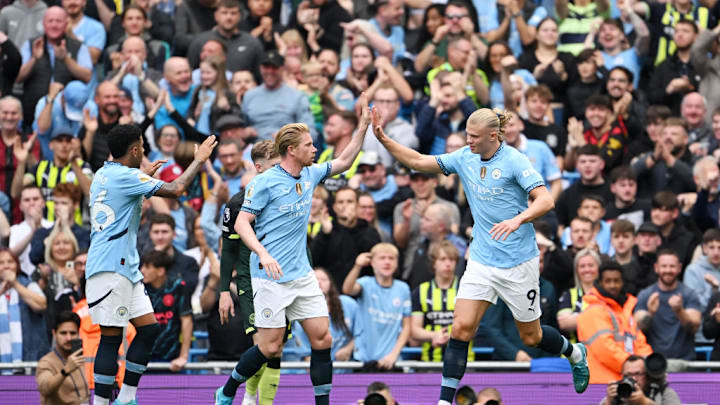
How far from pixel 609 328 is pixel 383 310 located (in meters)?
2.61

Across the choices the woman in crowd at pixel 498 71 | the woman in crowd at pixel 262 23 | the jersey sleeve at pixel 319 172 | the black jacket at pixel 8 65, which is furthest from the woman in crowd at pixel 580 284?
the black jacket at pixel 8 65

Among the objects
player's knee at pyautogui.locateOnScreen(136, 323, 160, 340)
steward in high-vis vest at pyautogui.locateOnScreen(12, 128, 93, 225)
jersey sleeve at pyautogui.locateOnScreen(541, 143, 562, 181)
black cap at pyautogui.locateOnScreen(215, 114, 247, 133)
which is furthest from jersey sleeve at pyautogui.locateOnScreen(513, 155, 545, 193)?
Answer: steward in high-vis vest at pyautogui.locateOnScreen(12, 128, 93, 225)

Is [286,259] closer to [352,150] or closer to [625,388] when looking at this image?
[352,150]

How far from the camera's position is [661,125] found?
17.4 meters

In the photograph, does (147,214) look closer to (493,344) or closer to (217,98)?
(217,98)

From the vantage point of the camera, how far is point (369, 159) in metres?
17.0

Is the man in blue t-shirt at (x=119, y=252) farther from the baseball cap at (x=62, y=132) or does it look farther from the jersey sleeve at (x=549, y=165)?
the jersey sleeve at (x=549, y=165)

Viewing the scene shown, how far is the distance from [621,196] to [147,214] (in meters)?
5.73

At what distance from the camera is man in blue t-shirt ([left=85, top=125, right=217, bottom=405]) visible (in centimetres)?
1148

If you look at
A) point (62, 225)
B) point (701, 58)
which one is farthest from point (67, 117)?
point (701, 58)

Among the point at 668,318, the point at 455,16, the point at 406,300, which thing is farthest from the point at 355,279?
the point at 455,16

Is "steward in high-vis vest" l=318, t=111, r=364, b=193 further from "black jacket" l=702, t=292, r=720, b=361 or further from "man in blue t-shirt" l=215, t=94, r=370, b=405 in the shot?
"man in blue t-shirt" l=215, t=94, r=370, b=405

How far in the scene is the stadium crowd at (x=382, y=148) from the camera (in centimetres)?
1491

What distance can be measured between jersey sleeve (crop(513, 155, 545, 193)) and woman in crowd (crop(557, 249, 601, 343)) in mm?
3753
